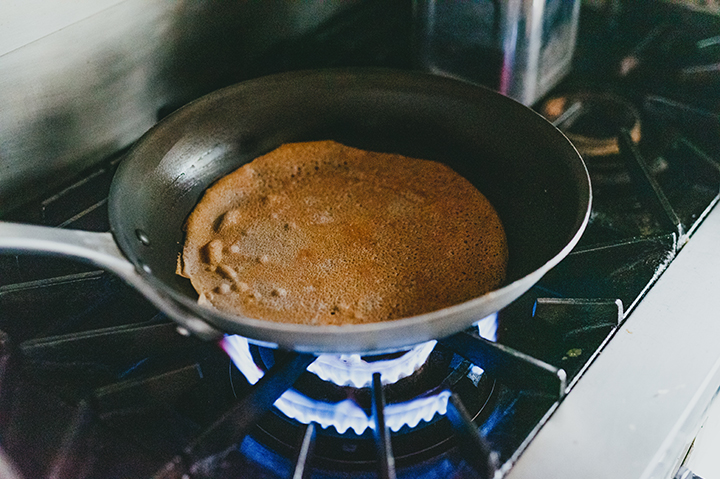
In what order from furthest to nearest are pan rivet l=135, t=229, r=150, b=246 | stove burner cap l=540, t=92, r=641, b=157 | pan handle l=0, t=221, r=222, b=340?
stove burner cap l=540, t=92, r=641, b=157 < pan rivet l=135, t=229, r=150, b=246 < pan handle l=0, t=221, r=222, b=340

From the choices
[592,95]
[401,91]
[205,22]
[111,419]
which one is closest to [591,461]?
[111,419]

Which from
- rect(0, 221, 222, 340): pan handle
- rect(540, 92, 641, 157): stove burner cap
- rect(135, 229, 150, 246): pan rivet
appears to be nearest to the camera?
rect(0, 221, 222, 340): pan handle

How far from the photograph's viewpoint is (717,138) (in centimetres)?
88

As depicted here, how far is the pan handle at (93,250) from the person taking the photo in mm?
497

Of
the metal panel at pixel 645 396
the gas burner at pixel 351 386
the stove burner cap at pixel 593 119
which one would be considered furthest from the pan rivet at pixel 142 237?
the stove burner cap at pixel 593 119

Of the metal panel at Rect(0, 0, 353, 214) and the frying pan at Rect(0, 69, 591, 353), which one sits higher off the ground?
the metal panel at Rect(0, 0, 353, 214)

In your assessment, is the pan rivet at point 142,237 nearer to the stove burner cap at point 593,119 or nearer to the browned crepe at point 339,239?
the browned crepe at point 339,239

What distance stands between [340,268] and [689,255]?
1.27ft

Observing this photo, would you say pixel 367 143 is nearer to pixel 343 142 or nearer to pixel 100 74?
pixel 343 142

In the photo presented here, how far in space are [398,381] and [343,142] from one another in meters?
0.39

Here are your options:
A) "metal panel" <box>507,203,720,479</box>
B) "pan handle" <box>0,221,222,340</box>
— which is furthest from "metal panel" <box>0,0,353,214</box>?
"metal panel" <box>507,203,720,479</box>

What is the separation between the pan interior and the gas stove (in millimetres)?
72

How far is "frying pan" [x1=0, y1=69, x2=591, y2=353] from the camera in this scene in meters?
0.52

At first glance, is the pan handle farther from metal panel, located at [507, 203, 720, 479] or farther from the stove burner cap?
the stove burner cap
